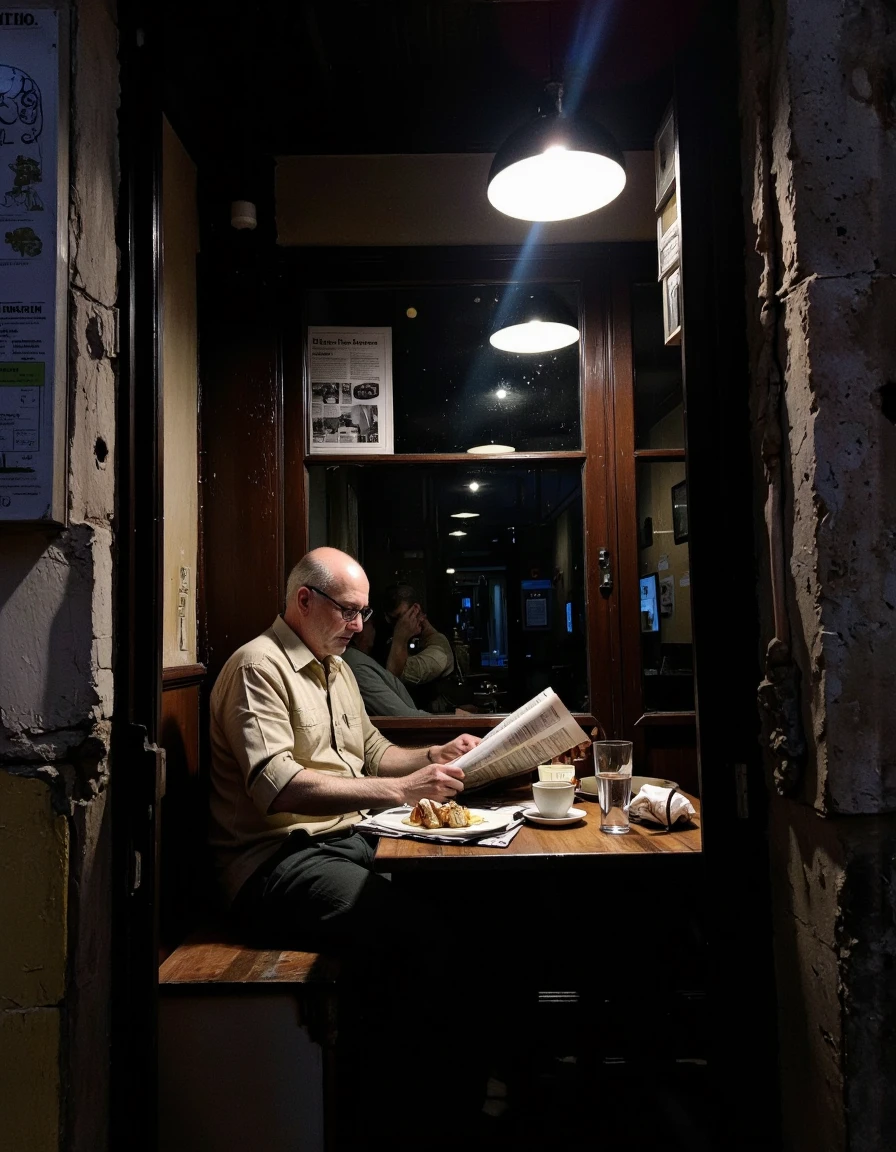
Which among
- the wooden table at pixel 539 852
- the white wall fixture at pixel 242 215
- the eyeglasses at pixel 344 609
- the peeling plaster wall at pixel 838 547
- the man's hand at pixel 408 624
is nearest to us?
the peeling plaster wall at pixel 838 547

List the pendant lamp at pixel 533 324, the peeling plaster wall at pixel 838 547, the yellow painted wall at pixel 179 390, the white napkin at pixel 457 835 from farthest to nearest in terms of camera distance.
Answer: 1. the pendant lamp at pixel 533 324
2. the yellow painted wall at pixel 179 390
3. the white napkin at pixel 457 835
4. the peeling plaster wall at pixel 838 547

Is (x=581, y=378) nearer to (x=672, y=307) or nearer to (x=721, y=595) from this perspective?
(x=672, y=307)

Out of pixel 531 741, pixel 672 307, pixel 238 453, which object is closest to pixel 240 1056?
pixel 531 741

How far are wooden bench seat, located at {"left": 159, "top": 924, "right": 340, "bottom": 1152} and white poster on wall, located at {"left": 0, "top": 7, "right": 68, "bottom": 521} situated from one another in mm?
1211

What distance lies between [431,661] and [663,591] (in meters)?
0.86

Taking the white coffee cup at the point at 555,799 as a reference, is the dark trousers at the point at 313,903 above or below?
below

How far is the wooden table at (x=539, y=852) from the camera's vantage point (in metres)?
1.84

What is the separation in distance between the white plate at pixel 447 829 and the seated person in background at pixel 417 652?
784mm

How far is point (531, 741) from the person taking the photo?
229 cm

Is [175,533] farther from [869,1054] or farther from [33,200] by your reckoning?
[869,1054]

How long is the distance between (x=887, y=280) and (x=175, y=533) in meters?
1.98

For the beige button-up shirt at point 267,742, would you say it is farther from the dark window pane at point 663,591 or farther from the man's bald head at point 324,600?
the dark window pane at point 663,591

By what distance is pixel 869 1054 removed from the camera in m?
1.14

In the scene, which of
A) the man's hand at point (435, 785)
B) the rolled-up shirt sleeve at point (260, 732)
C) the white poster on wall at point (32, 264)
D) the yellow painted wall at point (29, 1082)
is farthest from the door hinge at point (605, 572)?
the yellow painted wall at point (29, 1082)
